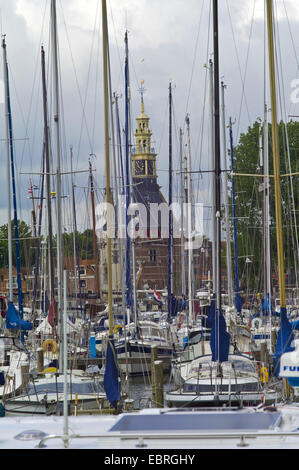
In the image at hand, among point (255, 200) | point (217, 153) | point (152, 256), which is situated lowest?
point (152, 256)

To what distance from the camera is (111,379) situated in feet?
53.8

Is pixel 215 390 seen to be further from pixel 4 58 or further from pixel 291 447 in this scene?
pixel 4 58

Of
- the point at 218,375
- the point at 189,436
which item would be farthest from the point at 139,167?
the point at 189,436

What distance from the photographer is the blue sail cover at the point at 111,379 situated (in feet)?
53.5

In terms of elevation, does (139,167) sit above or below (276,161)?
above

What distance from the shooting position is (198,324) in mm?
35594

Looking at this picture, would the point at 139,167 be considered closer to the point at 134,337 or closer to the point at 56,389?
the point at 134,337

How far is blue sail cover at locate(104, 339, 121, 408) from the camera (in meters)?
16.3

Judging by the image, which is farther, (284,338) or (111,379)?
(111,379)

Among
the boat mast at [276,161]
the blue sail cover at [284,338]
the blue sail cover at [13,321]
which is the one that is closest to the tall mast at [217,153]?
the boat mast at [276,161]
